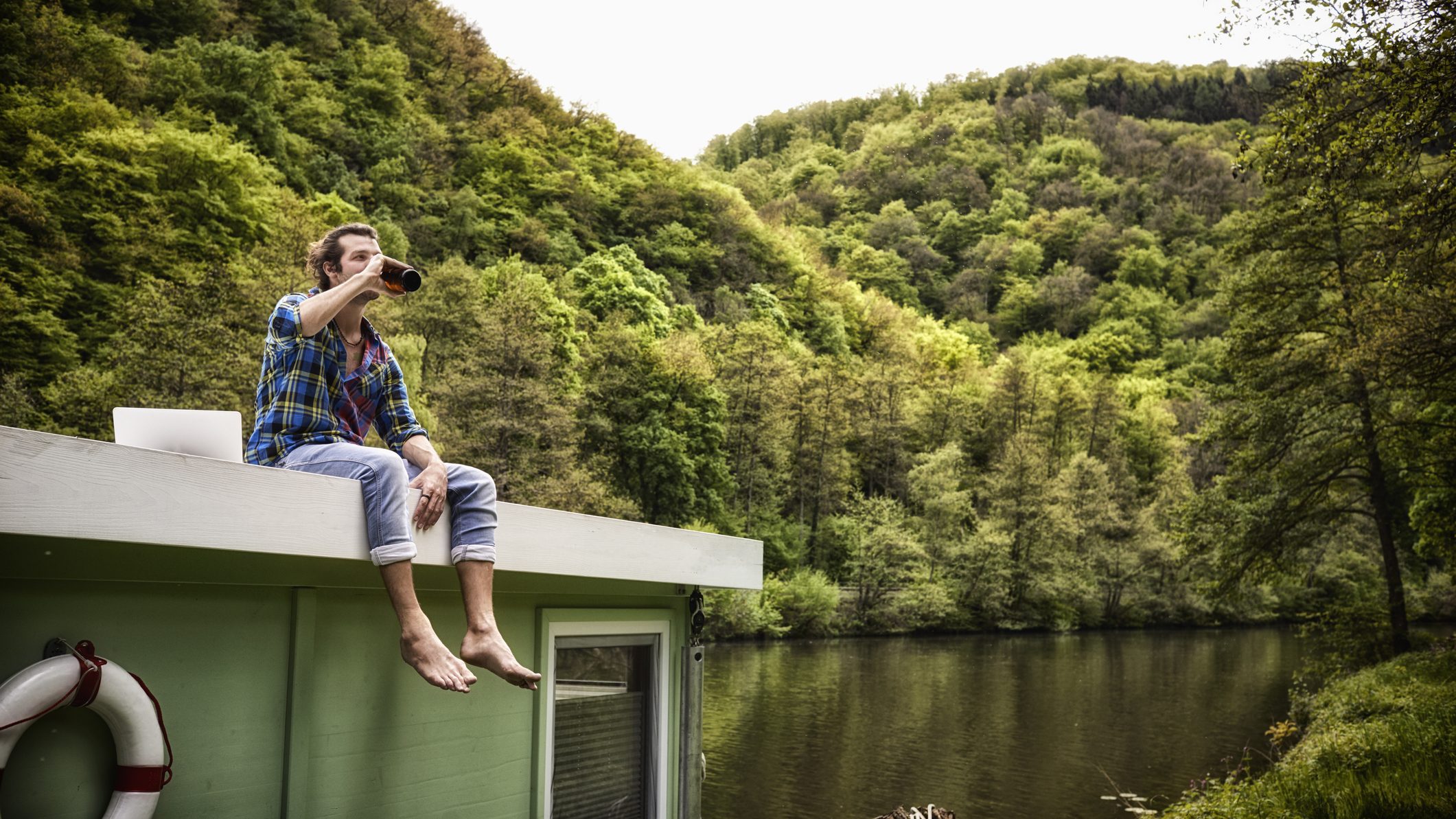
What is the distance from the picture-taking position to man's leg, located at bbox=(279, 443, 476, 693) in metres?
2.62

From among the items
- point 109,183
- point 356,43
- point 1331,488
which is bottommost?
point 1331,488

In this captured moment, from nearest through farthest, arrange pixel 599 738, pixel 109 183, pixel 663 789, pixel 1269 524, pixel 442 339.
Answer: pixel 599 738 < pixel 663 789 < pixel 1269 524 < pixel 109 183 < pixel 442 339

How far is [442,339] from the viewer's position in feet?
105

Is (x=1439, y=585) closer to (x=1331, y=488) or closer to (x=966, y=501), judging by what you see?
(x=966, y=501)

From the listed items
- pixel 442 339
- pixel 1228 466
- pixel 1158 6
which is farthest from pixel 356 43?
pixel 1158 6

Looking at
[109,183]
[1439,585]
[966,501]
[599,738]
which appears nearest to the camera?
[599,738]

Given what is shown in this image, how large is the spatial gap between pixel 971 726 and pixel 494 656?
1660cm

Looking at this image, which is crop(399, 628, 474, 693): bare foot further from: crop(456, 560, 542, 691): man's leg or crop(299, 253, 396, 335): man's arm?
crop(299, 253, 396, 335): man's arm

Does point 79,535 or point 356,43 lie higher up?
point 356,43

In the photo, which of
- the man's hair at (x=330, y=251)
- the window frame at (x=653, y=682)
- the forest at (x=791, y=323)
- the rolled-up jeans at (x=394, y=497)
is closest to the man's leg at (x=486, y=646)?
the rolled-up jeans at (x=394, y=497)

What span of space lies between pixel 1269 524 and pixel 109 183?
2643cm

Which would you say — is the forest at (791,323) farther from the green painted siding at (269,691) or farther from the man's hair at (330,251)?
the green painted siding at (269,691)

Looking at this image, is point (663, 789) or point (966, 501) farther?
point (966, 501)

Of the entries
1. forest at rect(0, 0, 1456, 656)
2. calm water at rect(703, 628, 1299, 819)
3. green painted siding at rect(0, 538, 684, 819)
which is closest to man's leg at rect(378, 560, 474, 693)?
green painted siding at rect(0, 538, 684, 819)
